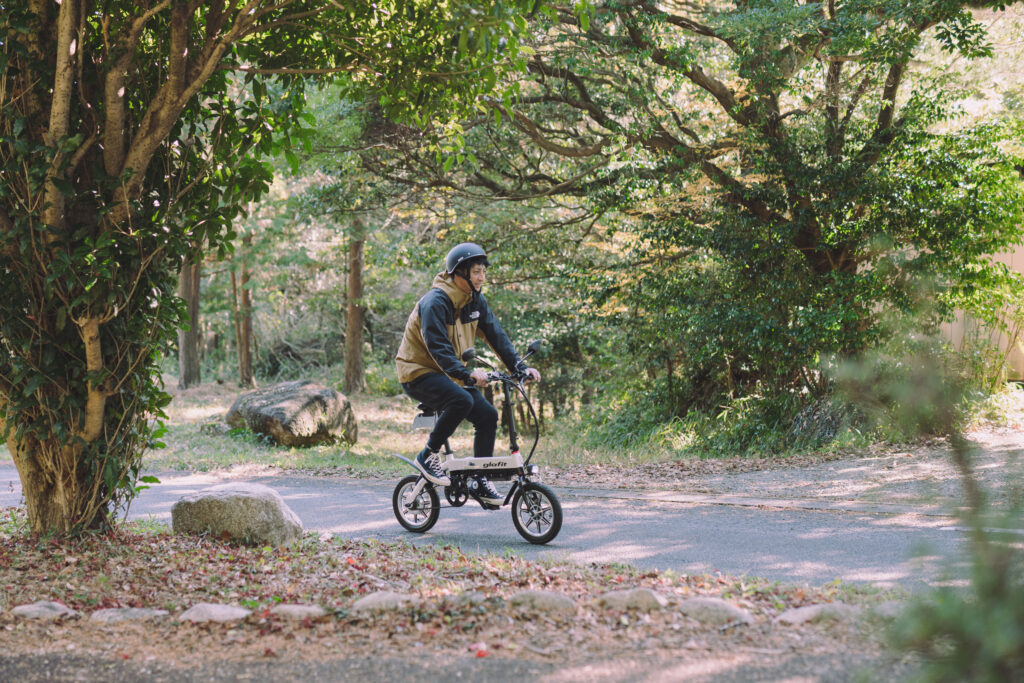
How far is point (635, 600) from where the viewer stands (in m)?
4.23

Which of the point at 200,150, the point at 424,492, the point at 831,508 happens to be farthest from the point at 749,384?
the point at 200,150

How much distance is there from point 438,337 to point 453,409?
60cm

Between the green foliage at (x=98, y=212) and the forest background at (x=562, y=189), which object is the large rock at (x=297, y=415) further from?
the green foliage at (x=98, y=212)

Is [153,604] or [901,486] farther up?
[901,486]

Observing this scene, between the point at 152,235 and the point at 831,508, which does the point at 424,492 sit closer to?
the point at 152,235

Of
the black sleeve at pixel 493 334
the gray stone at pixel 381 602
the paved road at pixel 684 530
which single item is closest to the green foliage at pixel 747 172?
the paved road at pixel 684 530

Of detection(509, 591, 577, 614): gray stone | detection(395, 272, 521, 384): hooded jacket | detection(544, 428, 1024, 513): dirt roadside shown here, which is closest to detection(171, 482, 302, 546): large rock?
detection(395, 272, 521, 384): hooded jacket

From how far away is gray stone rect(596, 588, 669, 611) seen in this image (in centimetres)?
419

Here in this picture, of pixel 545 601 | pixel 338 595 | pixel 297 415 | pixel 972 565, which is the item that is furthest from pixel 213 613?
pixel 297 415

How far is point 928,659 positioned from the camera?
64.1 inches

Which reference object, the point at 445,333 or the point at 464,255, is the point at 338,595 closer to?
the point at 445,333

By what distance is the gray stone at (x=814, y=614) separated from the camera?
382cm

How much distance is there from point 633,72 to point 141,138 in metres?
8.66

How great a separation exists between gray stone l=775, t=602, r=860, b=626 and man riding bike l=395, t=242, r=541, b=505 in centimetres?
295
